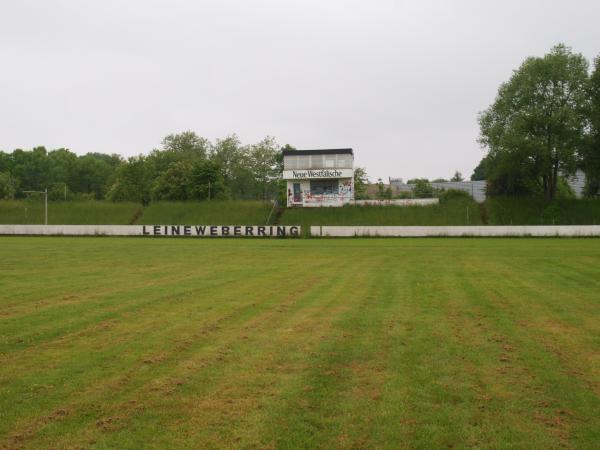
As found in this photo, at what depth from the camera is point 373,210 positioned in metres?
64.4

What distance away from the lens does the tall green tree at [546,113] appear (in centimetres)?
6000

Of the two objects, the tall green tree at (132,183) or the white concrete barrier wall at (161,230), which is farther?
the tall green tree at (132,183)

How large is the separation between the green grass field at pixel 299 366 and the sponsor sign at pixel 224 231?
3784cm

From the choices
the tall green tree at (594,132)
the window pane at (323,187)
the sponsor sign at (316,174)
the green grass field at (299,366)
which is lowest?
the green grass field at (299,366)

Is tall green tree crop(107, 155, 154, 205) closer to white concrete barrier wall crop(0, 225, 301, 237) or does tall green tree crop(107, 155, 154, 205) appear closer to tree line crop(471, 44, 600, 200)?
white concrete barrier wall crop(0, 225, 301, 237)

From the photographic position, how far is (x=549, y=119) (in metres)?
59.8

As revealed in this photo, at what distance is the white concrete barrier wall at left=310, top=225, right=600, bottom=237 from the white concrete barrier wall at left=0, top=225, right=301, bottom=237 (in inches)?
156

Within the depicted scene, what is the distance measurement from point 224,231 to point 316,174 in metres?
17.7

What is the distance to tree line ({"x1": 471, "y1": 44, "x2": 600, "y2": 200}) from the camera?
197 feet

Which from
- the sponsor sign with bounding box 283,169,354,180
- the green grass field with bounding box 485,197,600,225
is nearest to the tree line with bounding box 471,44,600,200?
the green grass field with bounding box 485,197,600,225

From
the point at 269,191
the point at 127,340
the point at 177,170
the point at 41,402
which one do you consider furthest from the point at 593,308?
the point at 269,191

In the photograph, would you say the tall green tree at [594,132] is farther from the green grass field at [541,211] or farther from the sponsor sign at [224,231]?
the sponsor sign at [224,231]

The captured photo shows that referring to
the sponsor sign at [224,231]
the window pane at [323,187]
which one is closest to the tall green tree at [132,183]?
the window pane at [323,187]

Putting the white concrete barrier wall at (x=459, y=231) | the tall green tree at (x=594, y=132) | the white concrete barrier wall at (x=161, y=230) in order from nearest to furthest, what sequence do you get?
the white concrete barrier wall at (x=459, y=231)
the white concrete barrier wall at (x=161, y=230)
the tall green tree at (x=594, y=132)
